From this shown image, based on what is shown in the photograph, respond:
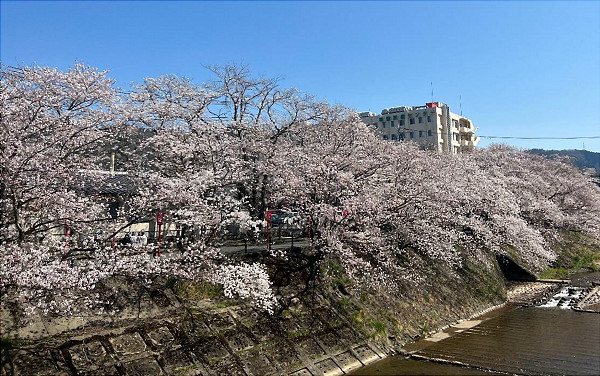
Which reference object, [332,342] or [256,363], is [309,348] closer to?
[332,342]

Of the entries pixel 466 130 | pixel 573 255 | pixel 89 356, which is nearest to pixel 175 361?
pixel 89 356

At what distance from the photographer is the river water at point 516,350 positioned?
14805mm

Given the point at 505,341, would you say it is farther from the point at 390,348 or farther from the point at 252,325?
the point at 252,325

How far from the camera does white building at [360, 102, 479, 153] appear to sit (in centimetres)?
7734

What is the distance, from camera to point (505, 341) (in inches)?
719

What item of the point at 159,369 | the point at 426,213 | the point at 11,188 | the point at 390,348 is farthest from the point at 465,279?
the point at 11,188

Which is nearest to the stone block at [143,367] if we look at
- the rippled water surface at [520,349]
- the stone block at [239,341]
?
the stone block at [239,341]

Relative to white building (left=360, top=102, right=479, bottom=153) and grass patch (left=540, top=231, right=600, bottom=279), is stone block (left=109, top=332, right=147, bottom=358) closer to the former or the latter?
grass patch (left=540, top=231, right=600, bottom=279)

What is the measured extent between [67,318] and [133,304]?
1.93 metres

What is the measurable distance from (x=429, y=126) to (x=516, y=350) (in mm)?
65613

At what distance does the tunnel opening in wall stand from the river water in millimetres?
9998

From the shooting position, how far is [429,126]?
78250 mm

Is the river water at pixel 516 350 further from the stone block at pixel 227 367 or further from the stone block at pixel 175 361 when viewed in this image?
the stone block at pixel 175 361

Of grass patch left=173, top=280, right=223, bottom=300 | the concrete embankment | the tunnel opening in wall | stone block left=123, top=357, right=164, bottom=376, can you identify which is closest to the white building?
the tunnel opening in wall
